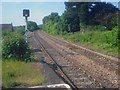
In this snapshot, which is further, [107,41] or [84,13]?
[84,13]

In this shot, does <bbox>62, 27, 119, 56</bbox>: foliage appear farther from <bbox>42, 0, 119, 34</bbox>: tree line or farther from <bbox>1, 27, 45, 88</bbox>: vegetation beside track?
<bbox>42, 0, 119, 34</bbox>: tree line

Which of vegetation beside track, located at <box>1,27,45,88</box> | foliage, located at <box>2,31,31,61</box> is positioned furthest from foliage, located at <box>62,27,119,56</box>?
vegetation beside track, located at <box>1,27,45,88</box>

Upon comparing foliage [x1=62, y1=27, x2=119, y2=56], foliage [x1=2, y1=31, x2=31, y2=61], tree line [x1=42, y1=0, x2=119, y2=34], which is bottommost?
foliage [x1=62, y1=27, x2=119, y2=56]

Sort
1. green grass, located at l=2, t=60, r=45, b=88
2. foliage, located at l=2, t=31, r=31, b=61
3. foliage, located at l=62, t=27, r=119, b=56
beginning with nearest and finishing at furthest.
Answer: green grass, located at l=2, t=60, r=45, b=88, foliage, located at l=2, t=31, r=31, b=61, foliage, located at l=62, t=27, r=119, b=56

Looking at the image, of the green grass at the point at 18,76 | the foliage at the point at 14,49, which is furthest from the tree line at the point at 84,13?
the green grass at the point at 18,76

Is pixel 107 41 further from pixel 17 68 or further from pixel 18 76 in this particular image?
pixel 18 76

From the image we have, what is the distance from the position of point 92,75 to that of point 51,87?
4.38m

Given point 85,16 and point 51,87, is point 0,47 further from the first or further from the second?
point 85,16

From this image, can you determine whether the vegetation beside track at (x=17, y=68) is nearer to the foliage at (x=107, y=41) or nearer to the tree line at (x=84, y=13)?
the foliage at (x=107, y=41)

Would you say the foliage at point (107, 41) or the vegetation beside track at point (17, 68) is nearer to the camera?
the vegetation beside track at point (17, 68)

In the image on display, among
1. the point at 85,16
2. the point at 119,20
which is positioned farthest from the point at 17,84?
the point at 85,16

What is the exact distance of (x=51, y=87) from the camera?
11430 mm

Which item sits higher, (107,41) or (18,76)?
(18,76)

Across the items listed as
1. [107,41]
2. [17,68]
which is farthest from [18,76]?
[107,41]
